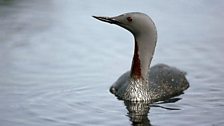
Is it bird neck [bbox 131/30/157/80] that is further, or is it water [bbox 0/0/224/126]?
bird neck [bbox 131/30/157/80]

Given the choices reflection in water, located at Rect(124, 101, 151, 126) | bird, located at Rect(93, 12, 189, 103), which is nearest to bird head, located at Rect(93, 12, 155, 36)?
bird, located at Rect(93, 12, 189, 103)

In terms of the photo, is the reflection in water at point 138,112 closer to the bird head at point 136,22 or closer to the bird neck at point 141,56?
the bird neck at point 141,56

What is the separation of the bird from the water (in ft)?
0.67

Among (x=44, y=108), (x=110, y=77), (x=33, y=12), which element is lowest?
(x=44, y=108)

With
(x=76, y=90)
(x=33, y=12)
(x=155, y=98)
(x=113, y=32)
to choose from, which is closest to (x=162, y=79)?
(x=155, y=98)

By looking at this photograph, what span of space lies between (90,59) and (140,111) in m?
1.98

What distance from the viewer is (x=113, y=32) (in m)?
12.8

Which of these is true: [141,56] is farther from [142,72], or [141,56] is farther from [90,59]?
[90,59]

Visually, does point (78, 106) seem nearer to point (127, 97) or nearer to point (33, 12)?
point (127, 97)

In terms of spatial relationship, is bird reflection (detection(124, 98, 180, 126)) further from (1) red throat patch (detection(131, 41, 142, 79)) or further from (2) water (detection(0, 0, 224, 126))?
(1) red throat patch (detection(131, 41, 142, 79))

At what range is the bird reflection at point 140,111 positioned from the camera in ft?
29.9

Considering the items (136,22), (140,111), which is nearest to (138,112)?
(140,111)

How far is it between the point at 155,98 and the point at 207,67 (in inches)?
50.1

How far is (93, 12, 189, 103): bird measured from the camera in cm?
977
